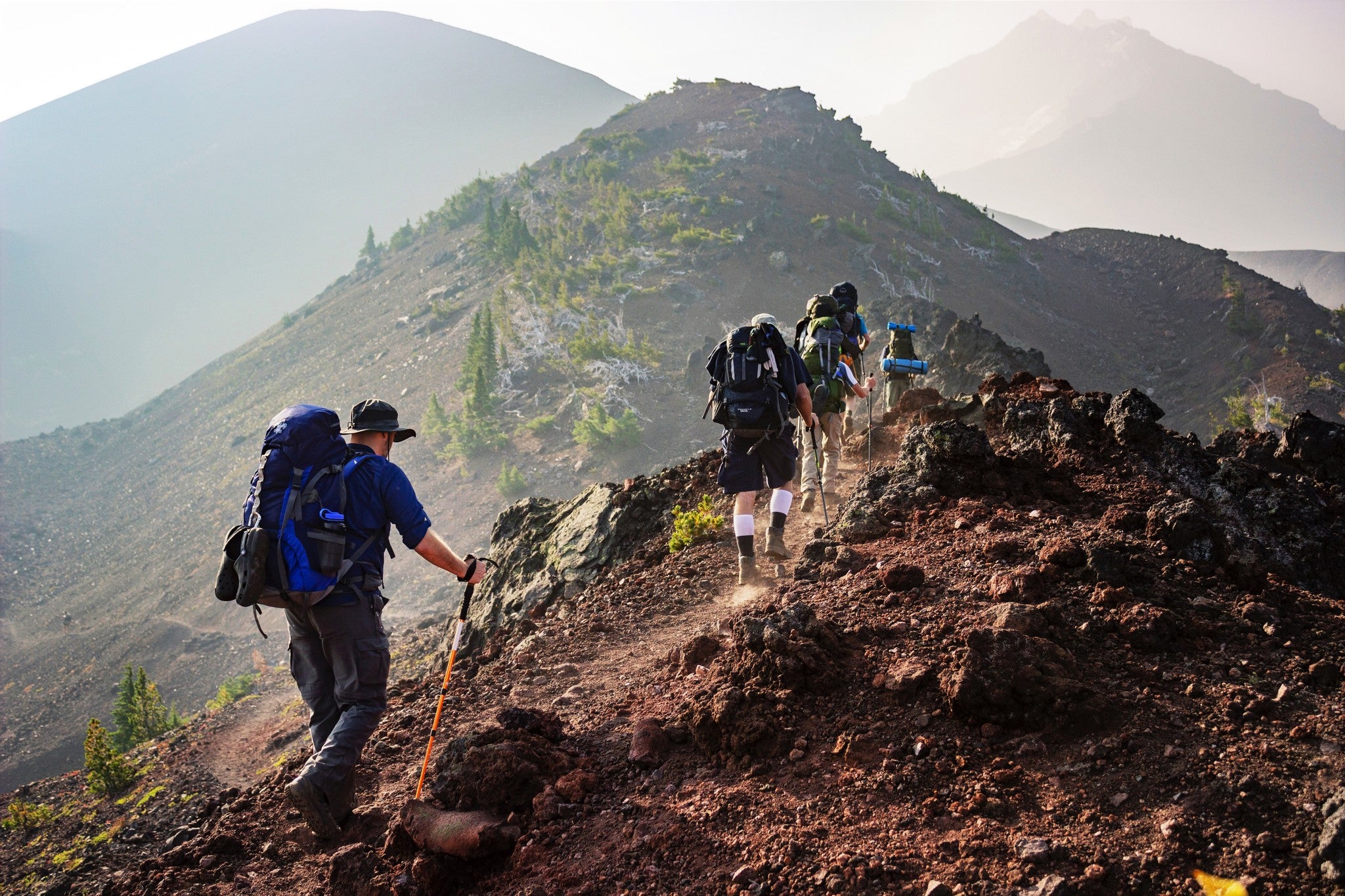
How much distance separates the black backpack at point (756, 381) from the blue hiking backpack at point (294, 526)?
293 cm

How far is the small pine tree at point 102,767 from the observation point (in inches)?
501

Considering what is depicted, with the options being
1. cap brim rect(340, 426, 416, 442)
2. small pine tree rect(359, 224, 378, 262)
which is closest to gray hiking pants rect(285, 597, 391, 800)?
cap brim rect(340, 426, 416, 442)

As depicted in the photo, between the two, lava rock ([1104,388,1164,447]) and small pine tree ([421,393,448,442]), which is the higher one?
small pine tree ([421,393,448,442])

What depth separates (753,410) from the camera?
6.09 meters

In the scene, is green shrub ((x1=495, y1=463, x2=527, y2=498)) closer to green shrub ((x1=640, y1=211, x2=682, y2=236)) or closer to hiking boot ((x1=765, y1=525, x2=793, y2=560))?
green shrub ((x1=640, y1=211, x2=682, y2=236))

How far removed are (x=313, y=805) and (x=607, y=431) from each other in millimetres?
30047

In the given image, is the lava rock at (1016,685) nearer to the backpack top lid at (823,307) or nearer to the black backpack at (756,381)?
the black backpack at (756,381)

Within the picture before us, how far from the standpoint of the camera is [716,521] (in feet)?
25.3

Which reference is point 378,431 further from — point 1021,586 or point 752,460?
point 1021,586

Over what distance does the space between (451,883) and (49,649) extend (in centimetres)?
4032

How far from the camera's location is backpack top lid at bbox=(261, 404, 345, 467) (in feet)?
13.0

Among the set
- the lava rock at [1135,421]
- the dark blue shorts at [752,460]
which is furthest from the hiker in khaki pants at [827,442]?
the lava rock at [1135,421]

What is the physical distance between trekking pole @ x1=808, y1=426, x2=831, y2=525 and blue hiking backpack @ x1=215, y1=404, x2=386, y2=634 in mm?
3741

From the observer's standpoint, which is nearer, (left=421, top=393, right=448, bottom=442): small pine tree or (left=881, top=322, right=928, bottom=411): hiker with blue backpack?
(left=881, top=322, right=928, bottom=411): hiker with blue backpack
